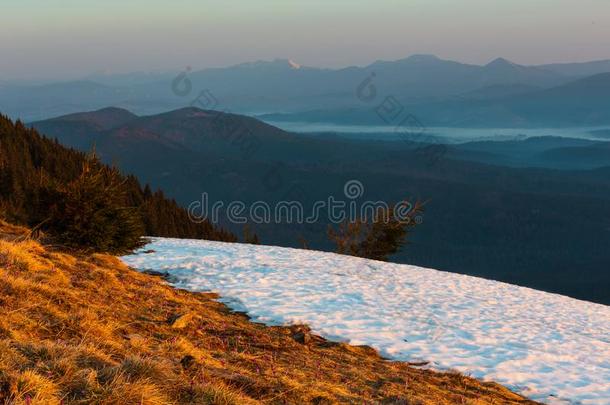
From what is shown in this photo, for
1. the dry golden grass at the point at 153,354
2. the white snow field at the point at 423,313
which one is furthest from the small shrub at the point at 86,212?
the white snow field at the point at 423,313

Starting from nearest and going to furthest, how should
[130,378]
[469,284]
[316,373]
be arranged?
[130,378] → [316,373] → [469,284]

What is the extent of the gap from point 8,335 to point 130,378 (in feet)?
7.38

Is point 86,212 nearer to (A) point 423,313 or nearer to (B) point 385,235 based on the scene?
(A) point 423,313

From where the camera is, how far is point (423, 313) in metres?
14.9

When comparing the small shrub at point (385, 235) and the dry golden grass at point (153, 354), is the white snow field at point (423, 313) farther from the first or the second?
the small shrub at point (385, 235)

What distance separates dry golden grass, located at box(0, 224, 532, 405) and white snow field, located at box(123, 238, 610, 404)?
1.05 m

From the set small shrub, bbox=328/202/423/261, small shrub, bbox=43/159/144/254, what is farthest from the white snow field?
small shrub, bbox=328/202/423/261

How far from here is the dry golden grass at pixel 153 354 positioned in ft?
17.9

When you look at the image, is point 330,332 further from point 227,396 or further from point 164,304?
point 227,396

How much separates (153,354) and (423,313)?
9336mm

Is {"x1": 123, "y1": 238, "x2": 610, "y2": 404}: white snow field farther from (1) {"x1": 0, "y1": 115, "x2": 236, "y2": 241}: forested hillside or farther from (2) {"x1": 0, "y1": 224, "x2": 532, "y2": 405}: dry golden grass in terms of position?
(1) {"x1": 0, "y1": 115, "x2": 236, "y2": 241}: forested hillside

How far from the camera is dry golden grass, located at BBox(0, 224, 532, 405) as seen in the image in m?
5.46

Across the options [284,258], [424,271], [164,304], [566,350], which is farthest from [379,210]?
[164,304]

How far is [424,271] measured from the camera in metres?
22.5
